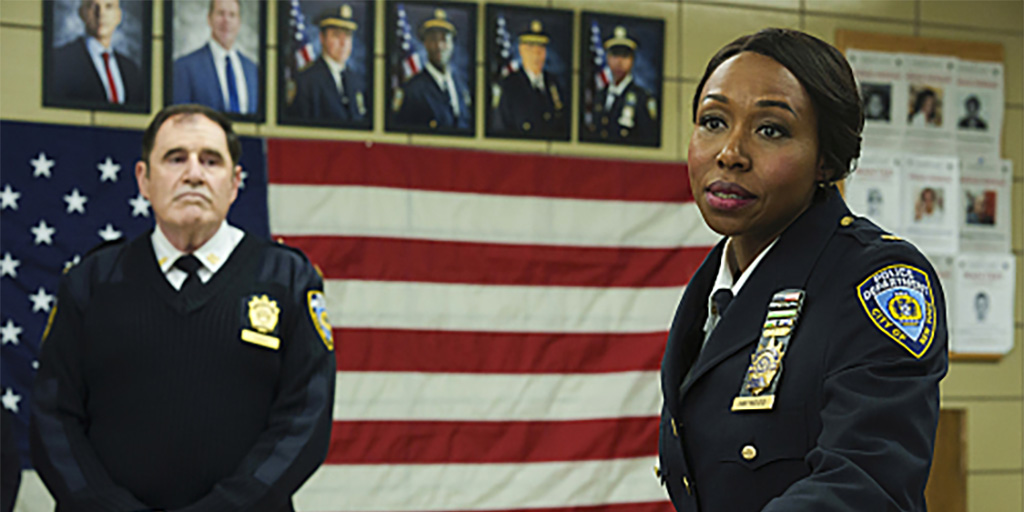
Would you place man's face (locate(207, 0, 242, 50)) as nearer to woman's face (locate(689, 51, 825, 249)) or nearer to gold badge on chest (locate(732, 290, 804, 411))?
woman's face (locate(689, 51, 825, 249))

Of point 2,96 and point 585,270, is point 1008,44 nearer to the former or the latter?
point 585,270

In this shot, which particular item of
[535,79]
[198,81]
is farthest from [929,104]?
[198,81]

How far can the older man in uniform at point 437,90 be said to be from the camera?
3.61m

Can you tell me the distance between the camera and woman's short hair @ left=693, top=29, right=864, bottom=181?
1032 millimetres

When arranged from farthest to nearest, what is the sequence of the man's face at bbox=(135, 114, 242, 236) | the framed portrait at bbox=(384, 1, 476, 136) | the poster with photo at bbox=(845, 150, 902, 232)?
the poster with photo at bbox=(845, 150, 902, 232) → the framed portrait at bbox=(384, 1, 476, 136) → the man's face at bbox=(135, 114, 242, 236)

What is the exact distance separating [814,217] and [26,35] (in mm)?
3022

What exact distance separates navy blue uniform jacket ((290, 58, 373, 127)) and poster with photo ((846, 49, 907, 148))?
2089 mm

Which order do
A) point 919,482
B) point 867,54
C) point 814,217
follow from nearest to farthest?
point 919,482 → point 814,217 → point 867,54

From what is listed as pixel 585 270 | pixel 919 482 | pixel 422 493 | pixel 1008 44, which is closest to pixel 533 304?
pixel 585 270

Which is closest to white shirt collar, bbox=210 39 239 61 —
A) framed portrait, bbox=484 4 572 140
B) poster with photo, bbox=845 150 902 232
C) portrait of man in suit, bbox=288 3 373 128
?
portrait of man in suit, bbox=288 3 373 128

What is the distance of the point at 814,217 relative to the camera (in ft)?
3.51

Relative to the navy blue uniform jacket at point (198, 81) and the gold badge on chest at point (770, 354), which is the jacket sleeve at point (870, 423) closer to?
the gold badge on chest at point (770, 354)

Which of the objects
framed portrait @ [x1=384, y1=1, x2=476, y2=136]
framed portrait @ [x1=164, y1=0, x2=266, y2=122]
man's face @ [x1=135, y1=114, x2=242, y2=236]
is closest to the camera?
man's face @ [x1=135, y1=114, x2=242, y2=236]

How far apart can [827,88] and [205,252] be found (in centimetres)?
165
